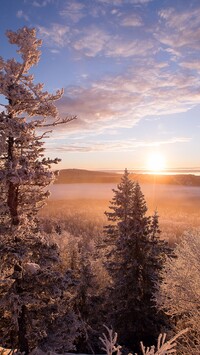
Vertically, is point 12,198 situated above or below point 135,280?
above

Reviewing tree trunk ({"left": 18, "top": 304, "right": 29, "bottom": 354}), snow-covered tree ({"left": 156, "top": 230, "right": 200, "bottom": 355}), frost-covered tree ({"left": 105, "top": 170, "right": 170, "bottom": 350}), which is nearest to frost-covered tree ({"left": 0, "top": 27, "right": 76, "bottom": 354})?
tree trunk ({"left": 18, "top": 304, "right": 29, "bottom": 354})

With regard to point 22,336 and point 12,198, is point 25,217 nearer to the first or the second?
point 12,198

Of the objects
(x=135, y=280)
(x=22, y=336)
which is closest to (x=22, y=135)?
(x=22, y=336)

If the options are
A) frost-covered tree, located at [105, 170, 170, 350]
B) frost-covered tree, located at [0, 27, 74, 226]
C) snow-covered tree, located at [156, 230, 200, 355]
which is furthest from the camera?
frost-covered tree, located at [105, 170, 170, 350]

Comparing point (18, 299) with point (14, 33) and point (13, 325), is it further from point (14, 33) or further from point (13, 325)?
point (14, 33)

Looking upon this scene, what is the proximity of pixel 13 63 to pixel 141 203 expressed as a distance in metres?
15.1

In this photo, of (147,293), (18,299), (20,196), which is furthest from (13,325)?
(147,293)

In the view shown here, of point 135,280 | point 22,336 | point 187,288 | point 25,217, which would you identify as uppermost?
point 25,217

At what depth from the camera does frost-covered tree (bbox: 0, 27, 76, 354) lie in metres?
10.3

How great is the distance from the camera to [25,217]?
36.1 feet

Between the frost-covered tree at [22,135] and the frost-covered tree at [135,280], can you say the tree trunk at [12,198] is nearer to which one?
the frost-covered tree at [22,135]

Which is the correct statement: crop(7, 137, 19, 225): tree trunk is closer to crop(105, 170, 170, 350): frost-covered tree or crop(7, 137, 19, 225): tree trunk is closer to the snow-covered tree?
the snow-covered tree

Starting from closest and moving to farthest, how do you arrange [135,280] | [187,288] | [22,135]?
[22,135] < [187,288] < [135,280]

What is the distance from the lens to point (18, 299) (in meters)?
10.2
